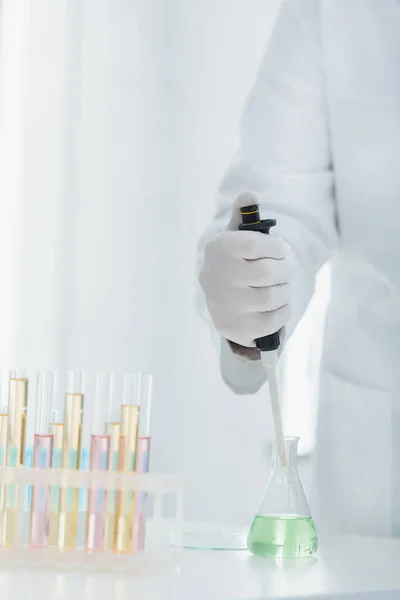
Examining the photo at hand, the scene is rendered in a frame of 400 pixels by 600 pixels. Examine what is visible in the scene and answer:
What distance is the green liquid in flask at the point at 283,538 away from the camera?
0.97 metres

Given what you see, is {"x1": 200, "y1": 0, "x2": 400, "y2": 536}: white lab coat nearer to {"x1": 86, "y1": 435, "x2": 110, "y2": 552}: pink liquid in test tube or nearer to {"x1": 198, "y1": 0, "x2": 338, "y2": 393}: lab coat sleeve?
{"x1": 198, "y1": 0, "x2": 338, "y2": 393}: lab coat sleeve

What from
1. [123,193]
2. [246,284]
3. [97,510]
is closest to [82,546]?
[97,510]

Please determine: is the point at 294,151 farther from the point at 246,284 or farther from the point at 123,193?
the point at 123,193

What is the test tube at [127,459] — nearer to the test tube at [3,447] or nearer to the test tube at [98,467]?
the test tube at [98,467]

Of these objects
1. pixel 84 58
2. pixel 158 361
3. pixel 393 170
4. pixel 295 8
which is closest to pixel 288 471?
pixel 393 170

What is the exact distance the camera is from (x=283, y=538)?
97 centimetres

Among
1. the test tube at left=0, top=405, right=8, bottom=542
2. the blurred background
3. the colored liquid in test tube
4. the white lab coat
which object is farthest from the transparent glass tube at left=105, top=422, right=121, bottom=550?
the blurred background

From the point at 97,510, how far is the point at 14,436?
13 cm

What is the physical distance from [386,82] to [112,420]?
847mm

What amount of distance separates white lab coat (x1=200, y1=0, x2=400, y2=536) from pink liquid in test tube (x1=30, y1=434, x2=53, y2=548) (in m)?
0.46

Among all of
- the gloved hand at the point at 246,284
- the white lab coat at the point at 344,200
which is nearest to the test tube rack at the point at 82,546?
the gloved hand at the point at 246,284

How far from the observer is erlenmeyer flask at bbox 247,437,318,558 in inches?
38.1

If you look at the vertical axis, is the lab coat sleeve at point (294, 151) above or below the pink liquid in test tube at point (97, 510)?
above

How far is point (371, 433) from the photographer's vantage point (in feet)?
4.66
